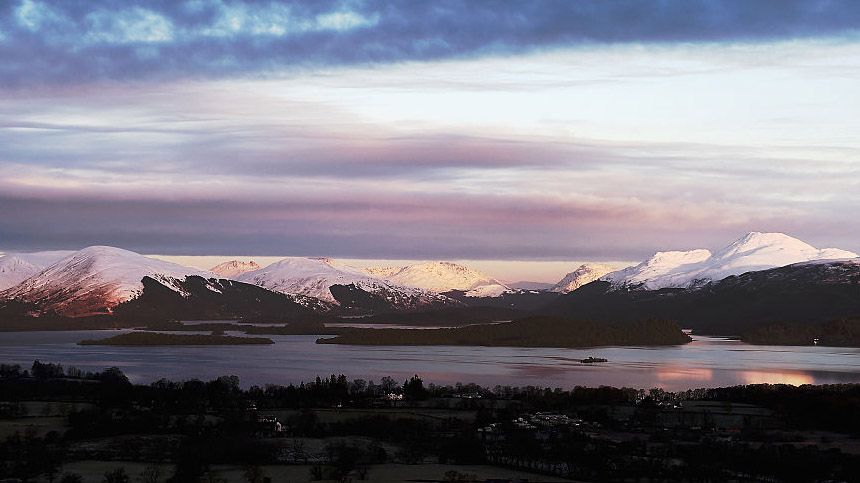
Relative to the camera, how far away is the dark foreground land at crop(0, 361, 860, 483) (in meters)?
58.6

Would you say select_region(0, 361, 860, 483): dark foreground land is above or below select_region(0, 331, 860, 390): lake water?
below

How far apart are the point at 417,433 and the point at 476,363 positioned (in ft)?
252

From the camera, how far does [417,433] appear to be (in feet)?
236

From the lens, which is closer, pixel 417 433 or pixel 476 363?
pixel 417 433

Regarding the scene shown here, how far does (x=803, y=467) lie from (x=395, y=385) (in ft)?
165

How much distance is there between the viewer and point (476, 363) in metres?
148

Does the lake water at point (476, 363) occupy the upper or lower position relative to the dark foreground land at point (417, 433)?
upper

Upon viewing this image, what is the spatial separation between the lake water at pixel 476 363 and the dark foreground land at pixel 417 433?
→ 1628 cm

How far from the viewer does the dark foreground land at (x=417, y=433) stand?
192ft

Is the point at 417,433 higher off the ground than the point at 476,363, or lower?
lower

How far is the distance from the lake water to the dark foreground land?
16.3 m

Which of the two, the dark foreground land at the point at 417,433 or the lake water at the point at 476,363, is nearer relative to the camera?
the dark foreground land at the point at 417,433

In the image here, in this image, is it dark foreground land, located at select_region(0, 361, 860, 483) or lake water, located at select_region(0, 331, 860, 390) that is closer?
dark foreground land, located at select_region(0, 361, 860, 483)

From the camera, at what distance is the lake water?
389 feet
